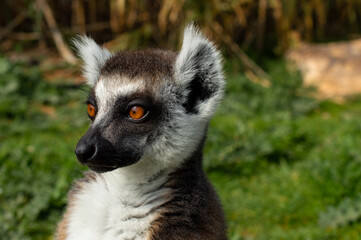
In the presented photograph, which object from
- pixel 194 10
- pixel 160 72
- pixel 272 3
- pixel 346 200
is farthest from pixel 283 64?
pixel 160 72

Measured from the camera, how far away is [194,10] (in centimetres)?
Result: 836

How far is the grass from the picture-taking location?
423cm

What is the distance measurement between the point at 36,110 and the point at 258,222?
358 cm

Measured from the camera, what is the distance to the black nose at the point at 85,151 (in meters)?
2.33

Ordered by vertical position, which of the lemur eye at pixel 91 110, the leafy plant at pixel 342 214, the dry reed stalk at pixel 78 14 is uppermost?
the dry reed stalk at pixel 78 14

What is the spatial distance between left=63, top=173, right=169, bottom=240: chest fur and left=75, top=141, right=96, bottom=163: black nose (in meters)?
0.35

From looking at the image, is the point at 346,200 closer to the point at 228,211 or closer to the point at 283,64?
the point at 228,211

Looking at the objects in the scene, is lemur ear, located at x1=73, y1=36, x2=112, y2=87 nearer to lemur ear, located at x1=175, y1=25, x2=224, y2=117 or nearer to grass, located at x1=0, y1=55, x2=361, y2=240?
lemur ear, located at x1=175, y1=25, x2=224, y2=117

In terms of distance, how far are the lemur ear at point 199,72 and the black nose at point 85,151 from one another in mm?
629

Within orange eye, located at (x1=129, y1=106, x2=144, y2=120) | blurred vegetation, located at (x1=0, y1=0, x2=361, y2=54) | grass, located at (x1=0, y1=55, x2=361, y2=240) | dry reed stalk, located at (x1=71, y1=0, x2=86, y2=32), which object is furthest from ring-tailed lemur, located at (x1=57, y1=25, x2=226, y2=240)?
dry reed stalk, located at (x1=71, y1=0, x2=86, y2=32)

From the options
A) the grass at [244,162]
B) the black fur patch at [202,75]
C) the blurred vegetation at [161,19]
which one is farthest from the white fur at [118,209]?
the blurred vegetation at [161,19]

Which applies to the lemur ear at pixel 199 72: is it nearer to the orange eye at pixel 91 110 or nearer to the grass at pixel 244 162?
the orange eye at pixel 91 110

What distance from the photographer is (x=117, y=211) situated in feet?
8.57

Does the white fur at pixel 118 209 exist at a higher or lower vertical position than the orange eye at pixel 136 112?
lower
